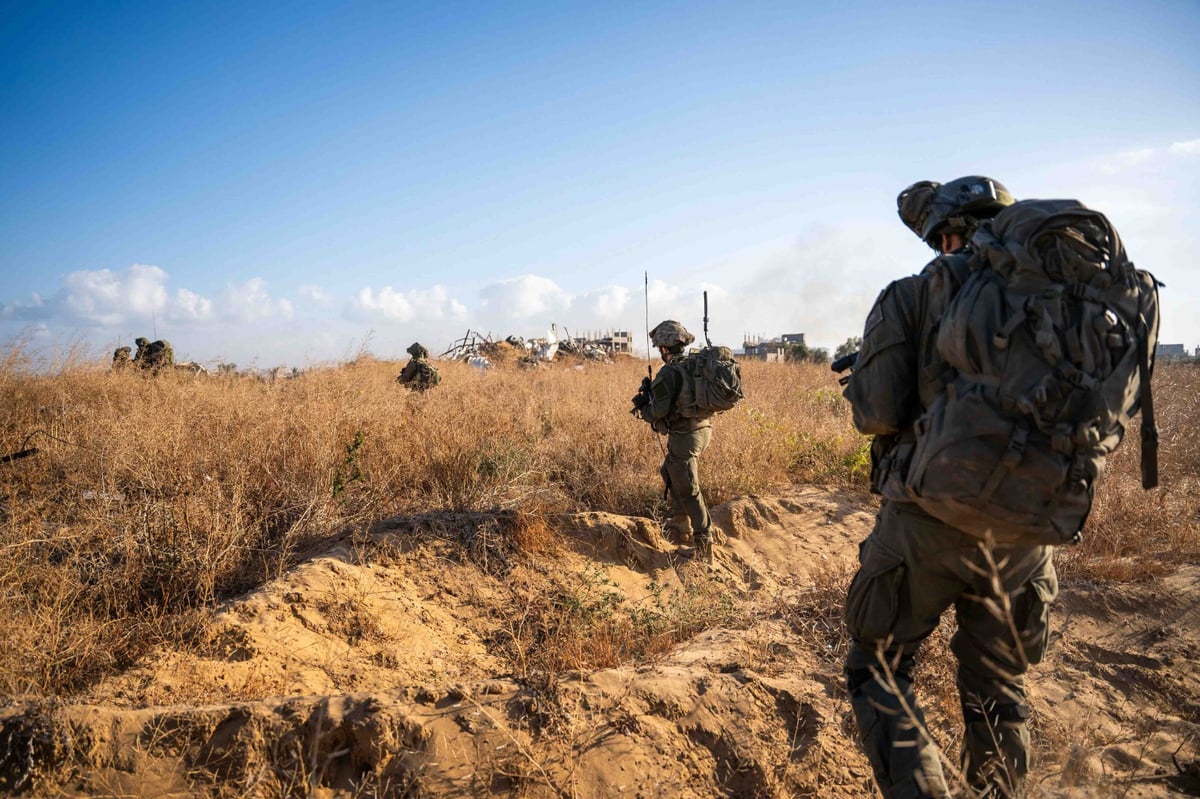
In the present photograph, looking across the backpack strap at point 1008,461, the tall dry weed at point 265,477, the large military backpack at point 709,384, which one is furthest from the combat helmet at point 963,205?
the tall dry weed at point 265,477

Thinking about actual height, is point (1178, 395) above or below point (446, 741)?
above

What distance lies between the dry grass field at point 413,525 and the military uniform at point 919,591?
74cm

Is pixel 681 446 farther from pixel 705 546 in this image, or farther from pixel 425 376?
pixel 425 376

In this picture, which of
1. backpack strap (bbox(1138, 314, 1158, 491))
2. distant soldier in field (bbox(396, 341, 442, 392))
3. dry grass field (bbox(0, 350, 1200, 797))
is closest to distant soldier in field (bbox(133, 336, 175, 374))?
dry grass field (bbox(0, 350, 1200, 797))

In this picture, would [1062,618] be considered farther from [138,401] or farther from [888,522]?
[138,401]

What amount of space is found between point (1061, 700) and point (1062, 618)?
1.05m

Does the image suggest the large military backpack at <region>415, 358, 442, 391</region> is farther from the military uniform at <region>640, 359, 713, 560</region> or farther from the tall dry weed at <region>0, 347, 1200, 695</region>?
the military uniform at <region>640, 359, 713, 560</region>

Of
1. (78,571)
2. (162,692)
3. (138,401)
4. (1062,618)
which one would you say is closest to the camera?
(162,692)

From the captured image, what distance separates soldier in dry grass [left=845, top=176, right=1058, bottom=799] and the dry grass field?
2.43 feet

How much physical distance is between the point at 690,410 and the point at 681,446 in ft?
1.05

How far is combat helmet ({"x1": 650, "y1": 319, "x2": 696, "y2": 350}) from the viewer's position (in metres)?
5.45

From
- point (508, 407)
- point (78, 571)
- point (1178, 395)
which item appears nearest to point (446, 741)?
point (78, 571)

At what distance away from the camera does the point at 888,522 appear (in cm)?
213

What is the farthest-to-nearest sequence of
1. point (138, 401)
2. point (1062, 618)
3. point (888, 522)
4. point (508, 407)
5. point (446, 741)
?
1. point (508, 407)
2. point (138, 401)
3. point (1062, 618)
4. point (446, 741)
5. point (888, 522)
